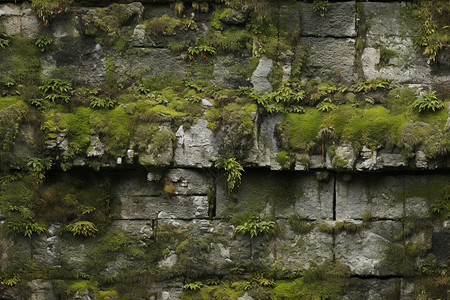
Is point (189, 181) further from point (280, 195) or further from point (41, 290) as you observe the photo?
point (41, 290)

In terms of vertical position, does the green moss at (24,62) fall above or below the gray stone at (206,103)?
above

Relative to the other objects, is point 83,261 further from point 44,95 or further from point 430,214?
point 430,214

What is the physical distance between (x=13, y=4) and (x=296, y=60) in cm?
897

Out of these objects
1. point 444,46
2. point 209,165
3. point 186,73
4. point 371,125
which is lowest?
point 209,165

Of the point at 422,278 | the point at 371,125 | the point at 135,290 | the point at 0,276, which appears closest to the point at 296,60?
the point at 371,125

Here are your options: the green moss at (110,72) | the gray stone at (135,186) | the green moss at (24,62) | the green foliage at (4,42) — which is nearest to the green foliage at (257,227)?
the gray stone at (135,186)

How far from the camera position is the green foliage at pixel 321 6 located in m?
16.9

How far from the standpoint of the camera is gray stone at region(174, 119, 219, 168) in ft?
50.6

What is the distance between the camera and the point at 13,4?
1683 cm

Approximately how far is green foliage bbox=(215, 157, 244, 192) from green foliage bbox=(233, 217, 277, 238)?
1182mm

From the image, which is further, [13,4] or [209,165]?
[13,4]

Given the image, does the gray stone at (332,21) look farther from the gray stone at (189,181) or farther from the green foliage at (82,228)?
the green foliage at (82,228)

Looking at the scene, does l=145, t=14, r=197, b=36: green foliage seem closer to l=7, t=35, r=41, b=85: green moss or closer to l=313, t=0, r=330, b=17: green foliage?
l=7, t=35, r=41, b=85: green moss

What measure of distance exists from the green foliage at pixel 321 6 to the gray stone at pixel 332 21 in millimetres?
88
